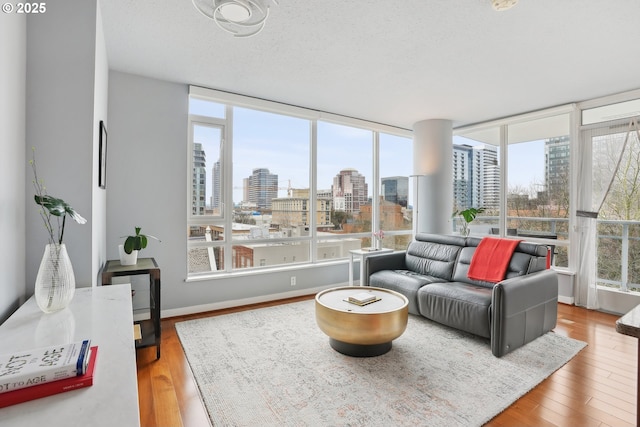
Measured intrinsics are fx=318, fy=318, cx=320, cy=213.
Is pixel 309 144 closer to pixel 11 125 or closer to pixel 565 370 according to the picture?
pixel 11 125

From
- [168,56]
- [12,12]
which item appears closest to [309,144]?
[168,56]

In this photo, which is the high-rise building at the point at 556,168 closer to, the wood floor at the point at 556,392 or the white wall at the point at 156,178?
the wood floor at the point at 556,392

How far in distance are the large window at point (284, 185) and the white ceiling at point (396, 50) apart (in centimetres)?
46

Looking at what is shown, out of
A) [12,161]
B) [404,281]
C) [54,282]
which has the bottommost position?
[404,281]

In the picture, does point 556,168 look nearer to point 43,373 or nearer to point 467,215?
point 467,215

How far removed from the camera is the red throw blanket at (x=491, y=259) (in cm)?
323

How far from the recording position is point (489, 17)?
2268mm

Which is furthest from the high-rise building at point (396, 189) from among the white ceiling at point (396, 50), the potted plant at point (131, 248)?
the potted plant at point (131, 248)

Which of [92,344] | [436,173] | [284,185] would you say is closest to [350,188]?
[284,185]

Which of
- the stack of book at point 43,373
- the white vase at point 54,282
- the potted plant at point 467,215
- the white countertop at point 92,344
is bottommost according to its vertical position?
the white countertop at point 92,344

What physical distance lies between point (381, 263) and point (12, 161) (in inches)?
134

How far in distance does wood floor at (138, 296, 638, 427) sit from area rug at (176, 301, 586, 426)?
0.07m

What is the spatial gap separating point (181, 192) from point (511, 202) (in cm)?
454

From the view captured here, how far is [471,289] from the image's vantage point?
3.05m
